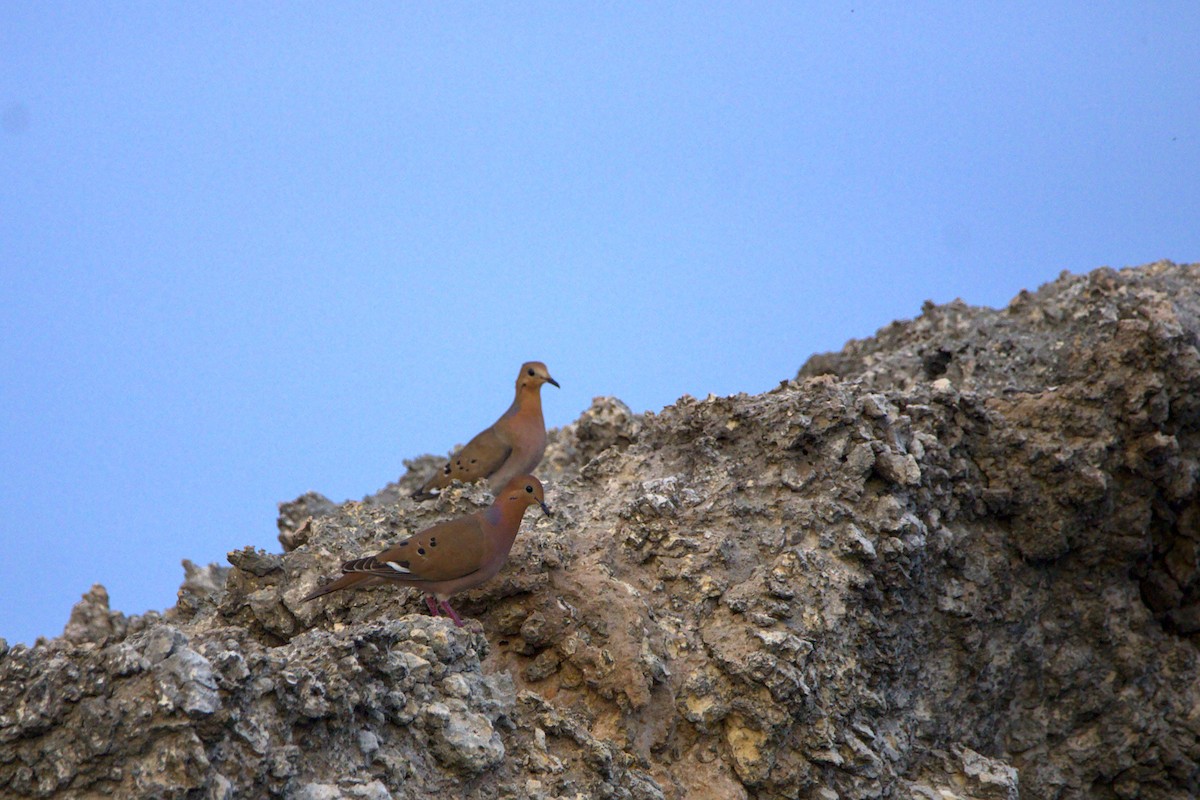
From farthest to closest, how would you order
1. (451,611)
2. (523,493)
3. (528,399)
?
(528,399), (523,493), (451,611)

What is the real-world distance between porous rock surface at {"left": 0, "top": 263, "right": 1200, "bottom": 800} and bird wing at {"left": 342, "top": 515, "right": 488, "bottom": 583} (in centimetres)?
31

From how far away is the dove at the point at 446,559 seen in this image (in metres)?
6.34

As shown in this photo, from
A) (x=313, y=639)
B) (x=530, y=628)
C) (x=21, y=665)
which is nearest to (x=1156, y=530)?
(x=530, y=628)

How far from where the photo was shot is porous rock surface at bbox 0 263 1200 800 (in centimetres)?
494

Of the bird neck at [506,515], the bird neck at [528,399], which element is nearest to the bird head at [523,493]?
the bird neck at [506,515]

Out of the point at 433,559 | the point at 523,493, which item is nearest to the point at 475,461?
the point at 523,493

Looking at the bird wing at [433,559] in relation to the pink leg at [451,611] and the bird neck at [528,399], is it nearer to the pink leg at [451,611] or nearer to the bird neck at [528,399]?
the pink leg at [451,611]

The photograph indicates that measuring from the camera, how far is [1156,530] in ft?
31.0

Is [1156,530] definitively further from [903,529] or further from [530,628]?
[530,628]

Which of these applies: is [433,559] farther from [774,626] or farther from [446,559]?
[774,626]

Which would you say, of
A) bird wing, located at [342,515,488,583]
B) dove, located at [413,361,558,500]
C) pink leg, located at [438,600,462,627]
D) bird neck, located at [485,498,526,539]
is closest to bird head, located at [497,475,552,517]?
bird neck, located at [485,498,526,539]

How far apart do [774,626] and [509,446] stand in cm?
255

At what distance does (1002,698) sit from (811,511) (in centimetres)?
234

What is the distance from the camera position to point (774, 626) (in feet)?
22.6
